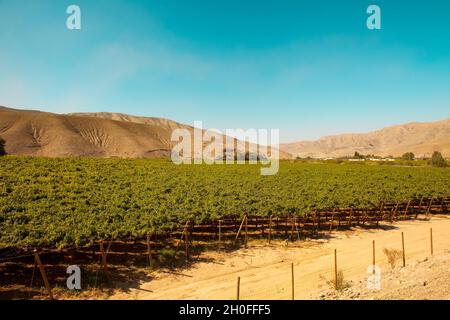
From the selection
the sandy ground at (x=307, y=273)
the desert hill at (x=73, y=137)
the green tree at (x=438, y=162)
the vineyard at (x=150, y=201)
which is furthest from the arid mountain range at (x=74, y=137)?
the sandy ground at (x=307, y=273)

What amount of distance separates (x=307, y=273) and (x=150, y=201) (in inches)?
516

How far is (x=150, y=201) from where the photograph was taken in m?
23.0

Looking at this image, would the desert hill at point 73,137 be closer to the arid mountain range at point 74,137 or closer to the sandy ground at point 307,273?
the arid mountain range at point 74,137

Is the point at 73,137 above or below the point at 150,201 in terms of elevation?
above

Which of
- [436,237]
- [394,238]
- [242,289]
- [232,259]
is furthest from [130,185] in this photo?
[436,237]

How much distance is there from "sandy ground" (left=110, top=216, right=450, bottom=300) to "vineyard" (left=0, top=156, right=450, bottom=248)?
302 cm

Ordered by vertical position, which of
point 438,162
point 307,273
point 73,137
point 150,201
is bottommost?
point 307,273

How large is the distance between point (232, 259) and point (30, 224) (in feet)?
39.1

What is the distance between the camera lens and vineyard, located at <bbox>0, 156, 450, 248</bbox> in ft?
53.4

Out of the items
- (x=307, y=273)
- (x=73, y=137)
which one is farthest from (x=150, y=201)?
(x=73, y=137)

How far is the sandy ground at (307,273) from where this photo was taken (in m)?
11.7

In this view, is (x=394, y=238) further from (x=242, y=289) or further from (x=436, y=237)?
(x=242, y=289)

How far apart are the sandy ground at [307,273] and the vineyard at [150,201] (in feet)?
9.90

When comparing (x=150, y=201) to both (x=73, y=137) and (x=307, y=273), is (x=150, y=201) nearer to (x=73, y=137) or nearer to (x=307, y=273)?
(x=307, y=273)
